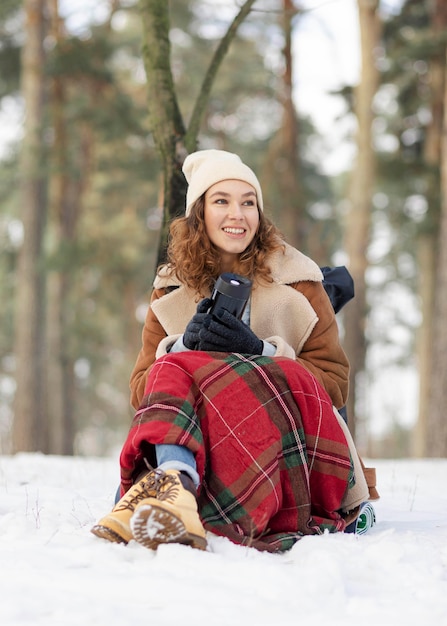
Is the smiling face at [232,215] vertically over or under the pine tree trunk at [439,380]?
over

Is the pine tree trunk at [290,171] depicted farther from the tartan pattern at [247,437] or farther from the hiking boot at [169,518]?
the hiking boot at [169,518]

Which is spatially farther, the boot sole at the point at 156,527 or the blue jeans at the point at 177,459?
the blue jeans at the point at 177,459

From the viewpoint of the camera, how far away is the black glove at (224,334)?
2773 mm

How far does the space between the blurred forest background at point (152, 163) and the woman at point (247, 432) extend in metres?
2.19

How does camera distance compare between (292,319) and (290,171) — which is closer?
(292,319)

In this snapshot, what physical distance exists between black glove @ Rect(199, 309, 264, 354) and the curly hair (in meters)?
0.48

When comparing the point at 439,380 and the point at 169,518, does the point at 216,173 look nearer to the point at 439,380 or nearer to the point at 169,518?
the point at 169,518

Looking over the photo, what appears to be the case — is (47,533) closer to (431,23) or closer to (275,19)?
(431,23)

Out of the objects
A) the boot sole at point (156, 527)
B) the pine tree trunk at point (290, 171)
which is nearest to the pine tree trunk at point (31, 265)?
the pine tree trunk at point (290, 171)

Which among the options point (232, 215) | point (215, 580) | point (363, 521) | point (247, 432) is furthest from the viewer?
point (232, 215)

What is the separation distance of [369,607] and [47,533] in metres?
1.16

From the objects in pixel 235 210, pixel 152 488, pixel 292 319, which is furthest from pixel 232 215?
pixel 152 488

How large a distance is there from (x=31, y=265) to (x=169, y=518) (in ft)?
30.2

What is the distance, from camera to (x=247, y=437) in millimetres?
2660
